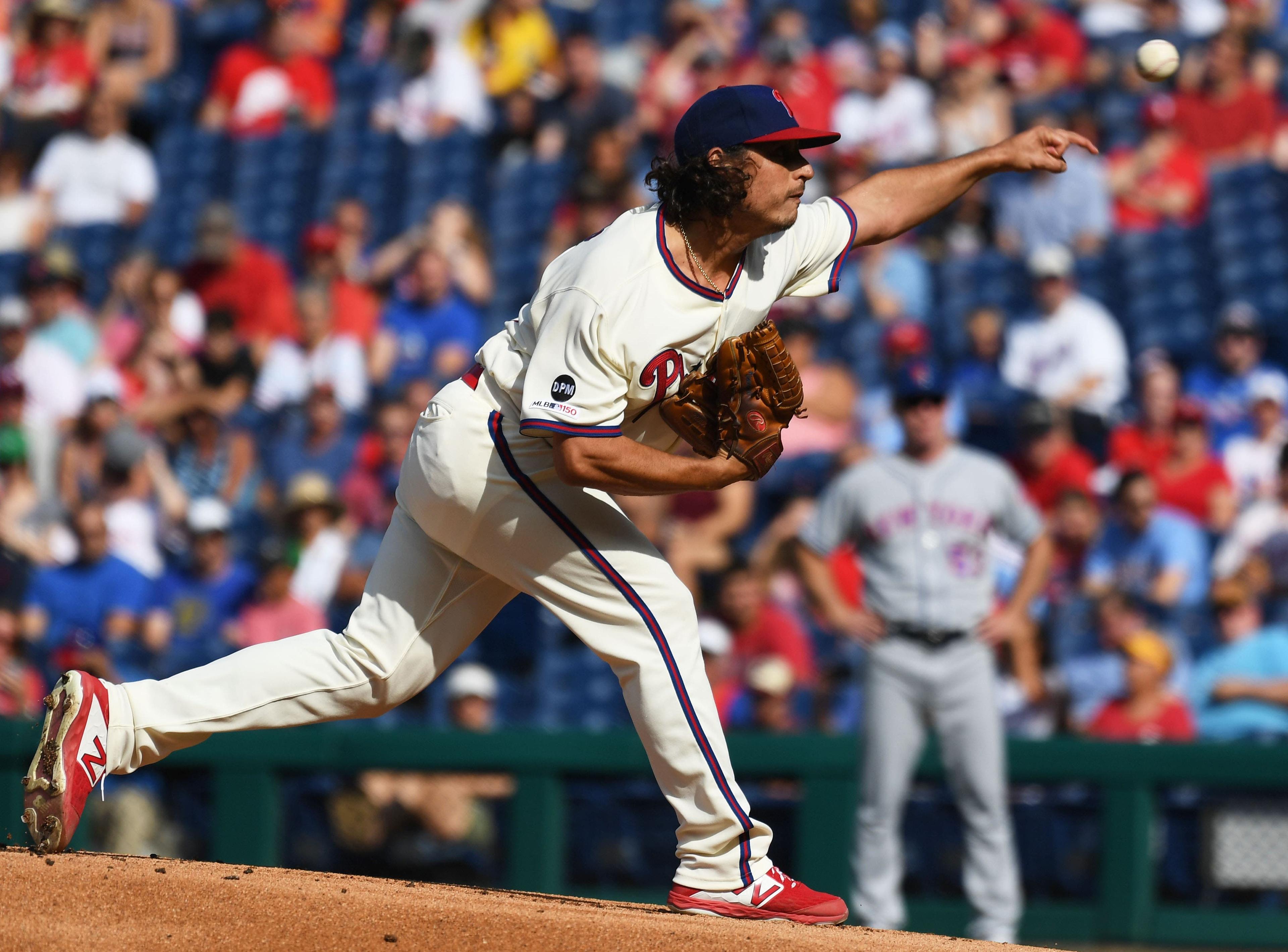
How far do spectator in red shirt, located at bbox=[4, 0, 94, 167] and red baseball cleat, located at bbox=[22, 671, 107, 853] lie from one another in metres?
7.31

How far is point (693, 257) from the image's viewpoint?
328 centimetres

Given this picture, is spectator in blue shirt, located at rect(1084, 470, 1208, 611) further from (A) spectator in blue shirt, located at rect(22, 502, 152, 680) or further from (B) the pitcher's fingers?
(A) spectator in blue shirt, located at rect(22, 502, 152, 680)

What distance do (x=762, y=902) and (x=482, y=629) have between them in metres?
0.86

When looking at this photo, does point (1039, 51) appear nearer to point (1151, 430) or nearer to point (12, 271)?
point (1151, 430)

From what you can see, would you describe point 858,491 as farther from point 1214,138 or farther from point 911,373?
point 1214,138

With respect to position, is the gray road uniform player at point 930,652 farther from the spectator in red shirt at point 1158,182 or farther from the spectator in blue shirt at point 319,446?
the spectator in red shirt at point 1158,182

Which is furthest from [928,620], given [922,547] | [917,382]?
[917,382]

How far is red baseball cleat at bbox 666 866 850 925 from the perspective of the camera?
11.3ft

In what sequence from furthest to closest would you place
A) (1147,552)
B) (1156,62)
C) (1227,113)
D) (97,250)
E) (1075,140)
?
(97,250), (1227,113), (1147,552), (1156,62), (1075,140)

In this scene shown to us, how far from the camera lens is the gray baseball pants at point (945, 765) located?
5.40m

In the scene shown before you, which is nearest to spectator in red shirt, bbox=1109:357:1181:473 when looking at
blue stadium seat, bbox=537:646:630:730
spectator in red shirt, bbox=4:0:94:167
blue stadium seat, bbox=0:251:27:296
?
blue stadium seat, bbox=537:646:630:730

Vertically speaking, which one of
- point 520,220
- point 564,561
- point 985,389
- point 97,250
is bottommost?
point 564,561

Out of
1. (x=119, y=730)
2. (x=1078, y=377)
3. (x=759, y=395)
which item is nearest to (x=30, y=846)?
(x=119, y=730)

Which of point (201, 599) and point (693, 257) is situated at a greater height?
point (693, 257)
